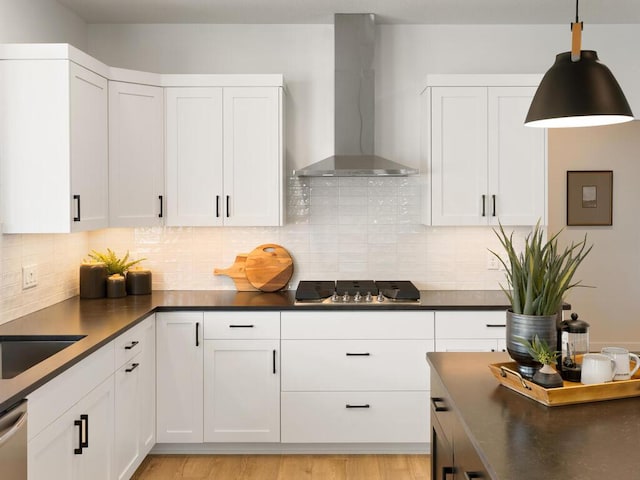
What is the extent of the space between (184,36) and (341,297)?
2102mm

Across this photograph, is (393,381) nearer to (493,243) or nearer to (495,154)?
(493,243)

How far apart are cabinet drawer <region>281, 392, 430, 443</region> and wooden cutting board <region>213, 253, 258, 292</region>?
2.92 feet

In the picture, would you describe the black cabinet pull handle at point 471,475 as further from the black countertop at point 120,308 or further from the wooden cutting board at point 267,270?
the wooden cutting board at point 267,270

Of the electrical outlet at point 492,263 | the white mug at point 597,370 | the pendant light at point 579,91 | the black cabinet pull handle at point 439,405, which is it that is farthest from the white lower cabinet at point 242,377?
the pendant light at point 579,91

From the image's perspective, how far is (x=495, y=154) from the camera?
396 cm

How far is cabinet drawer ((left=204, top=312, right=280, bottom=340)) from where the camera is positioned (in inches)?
145

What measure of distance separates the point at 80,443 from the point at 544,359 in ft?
5.86

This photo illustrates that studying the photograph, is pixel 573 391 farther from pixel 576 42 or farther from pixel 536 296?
pixel 576 42

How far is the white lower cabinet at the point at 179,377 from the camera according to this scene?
369cm

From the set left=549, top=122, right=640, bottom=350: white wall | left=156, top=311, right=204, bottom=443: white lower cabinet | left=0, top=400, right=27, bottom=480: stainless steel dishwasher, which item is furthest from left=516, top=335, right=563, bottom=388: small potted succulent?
left=549, top=122, right=640, bottom=350: white wall

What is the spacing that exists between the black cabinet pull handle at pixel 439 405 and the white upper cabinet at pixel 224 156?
1898 mm

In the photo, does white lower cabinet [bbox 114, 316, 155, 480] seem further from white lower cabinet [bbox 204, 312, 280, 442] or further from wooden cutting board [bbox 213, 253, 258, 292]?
wooden cutting board [bbox 213, 253, 258, 292]

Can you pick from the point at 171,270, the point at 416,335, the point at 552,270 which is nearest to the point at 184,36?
the point at 171,270

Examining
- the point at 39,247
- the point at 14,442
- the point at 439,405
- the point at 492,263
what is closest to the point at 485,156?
the point at 492,263
